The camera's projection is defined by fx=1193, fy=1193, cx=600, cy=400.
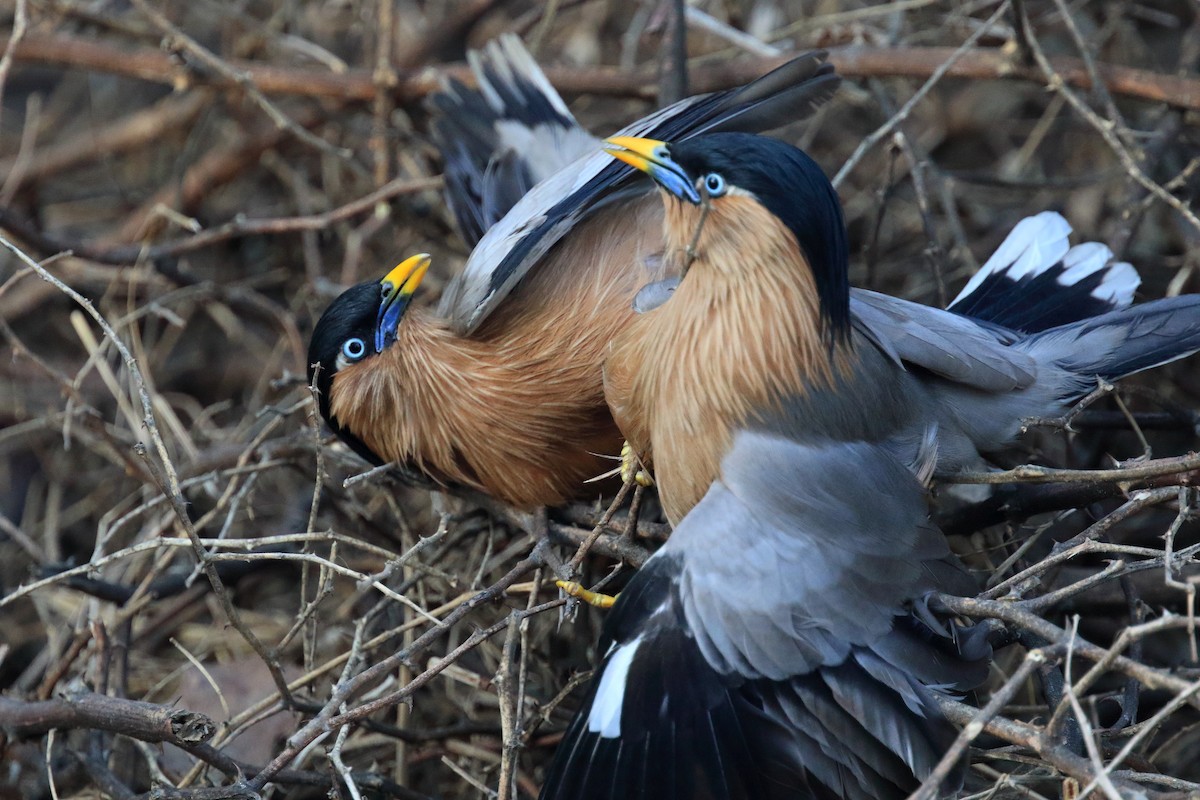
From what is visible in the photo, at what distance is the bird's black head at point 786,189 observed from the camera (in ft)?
7.58

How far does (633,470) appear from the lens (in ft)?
8.70

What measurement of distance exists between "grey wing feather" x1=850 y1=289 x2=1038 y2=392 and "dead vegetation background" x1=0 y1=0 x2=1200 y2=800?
0.53 feet

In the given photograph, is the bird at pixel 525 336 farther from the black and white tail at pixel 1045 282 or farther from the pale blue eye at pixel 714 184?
the black and white tail at pixel 1045 282

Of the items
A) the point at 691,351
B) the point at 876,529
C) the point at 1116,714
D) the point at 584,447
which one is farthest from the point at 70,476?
the point at 1116,714

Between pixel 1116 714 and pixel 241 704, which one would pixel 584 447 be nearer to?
pixel 241 704

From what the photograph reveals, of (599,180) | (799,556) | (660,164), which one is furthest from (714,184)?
(799,556)

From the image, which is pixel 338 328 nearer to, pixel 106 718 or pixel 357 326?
pixel 357 326

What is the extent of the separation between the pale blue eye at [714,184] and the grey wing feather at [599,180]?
53cm

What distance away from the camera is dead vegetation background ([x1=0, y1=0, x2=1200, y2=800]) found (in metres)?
2.39

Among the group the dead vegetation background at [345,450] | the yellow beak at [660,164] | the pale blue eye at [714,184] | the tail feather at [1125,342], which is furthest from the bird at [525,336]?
the tail feather at [1125,342]

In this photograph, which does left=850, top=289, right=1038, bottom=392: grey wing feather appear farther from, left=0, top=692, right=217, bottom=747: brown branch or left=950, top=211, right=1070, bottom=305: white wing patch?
left=0, top=692, right=217, bottom=747: brown branch

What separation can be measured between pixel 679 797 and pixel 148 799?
3.26 ft

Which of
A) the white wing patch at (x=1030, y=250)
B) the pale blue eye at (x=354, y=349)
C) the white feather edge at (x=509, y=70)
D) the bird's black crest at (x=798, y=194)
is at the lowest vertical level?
the white wing patch at (x=1030, y=250)

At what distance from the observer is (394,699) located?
2197 mm
